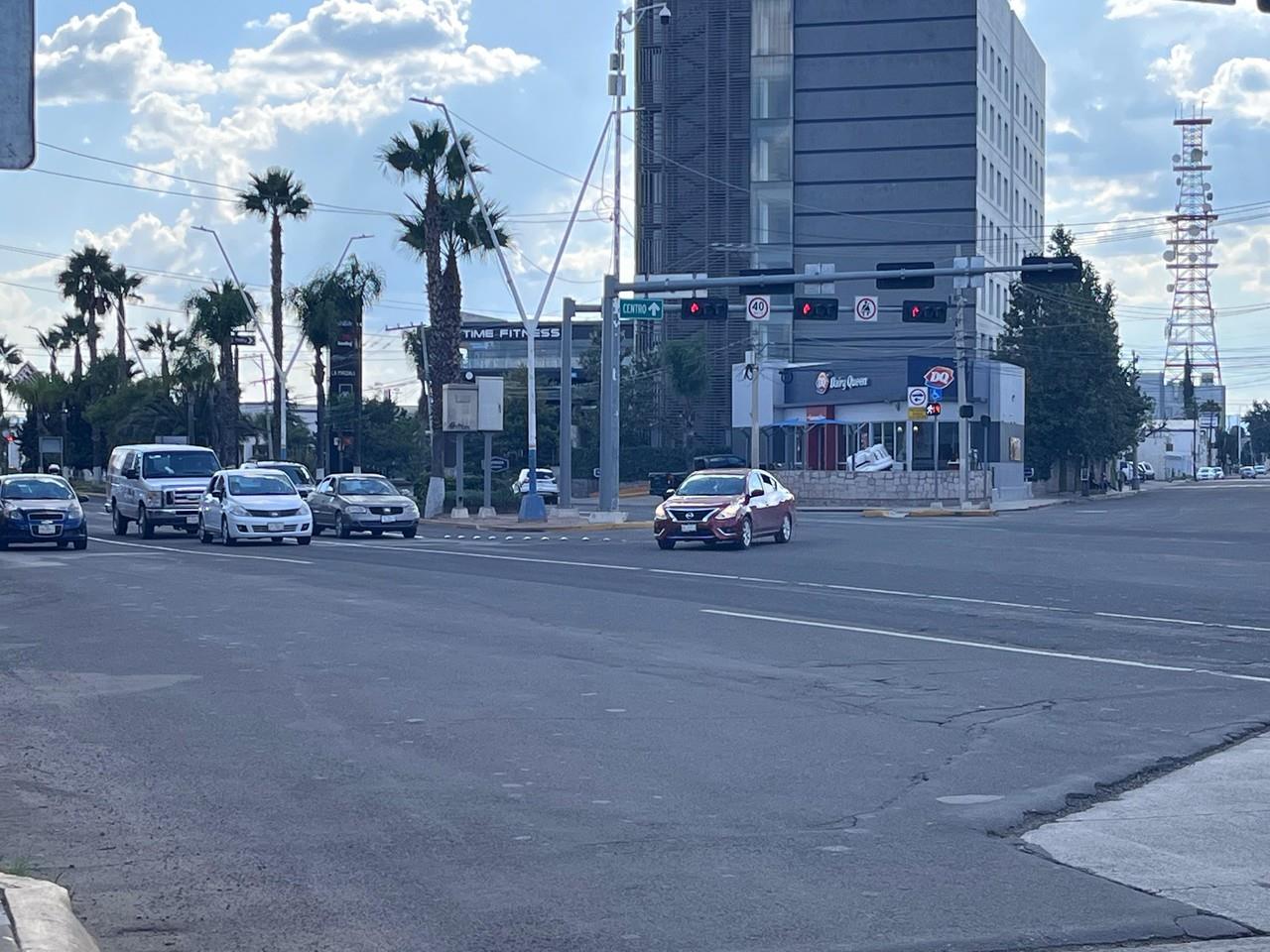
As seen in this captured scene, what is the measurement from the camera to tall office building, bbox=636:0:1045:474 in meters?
92.3

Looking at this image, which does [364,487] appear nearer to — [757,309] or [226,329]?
[757,309]

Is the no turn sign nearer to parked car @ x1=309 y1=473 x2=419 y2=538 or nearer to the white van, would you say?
parked car @ x1=309 y1=473 x2=419 y2=538

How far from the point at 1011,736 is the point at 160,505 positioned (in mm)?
29949

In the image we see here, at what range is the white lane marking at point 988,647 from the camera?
14.2 meters

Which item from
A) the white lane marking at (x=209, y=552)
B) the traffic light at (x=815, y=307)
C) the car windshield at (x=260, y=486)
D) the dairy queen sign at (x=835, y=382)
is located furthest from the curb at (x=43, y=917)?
the dairy queen sign at (x=835, y=382)

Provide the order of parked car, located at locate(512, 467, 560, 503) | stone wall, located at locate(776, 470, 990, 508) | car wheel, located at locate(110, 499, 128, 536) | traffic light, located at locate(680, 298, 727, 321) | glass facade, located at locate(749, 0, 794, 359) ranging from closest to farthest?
traffic light, located at locate(680, 298, 727, 321), car wheel, located at locate(110, 499, 128, 536), stone wall, located at locate(776, 470, 990, 508), parked car, located at locate(512, 467, 560, 503), glass facade, located at locate(749, 0, 794, 359)

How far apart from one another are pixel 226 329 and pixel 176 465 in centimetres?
3342

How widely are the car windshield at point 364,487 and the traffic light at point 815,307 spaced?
10847mm

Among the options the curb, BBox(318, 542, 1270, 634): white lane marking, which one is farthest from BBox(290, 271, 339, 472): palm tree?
the curb

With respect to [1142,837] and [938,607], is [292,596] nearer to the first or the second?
[938,607]

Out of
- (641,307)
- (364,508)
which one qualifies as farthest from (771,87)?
(364,508)

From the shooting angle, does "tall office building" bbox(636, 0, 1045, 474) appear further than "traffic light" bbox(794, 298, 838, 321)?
Yes

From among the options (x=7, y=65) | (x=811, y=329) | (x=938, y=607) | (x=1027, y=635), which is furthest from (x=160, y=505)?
(x=811, y=329)

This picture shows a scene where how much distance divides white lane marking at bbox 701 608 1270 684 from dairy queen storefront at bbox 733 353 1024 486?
50.1m
